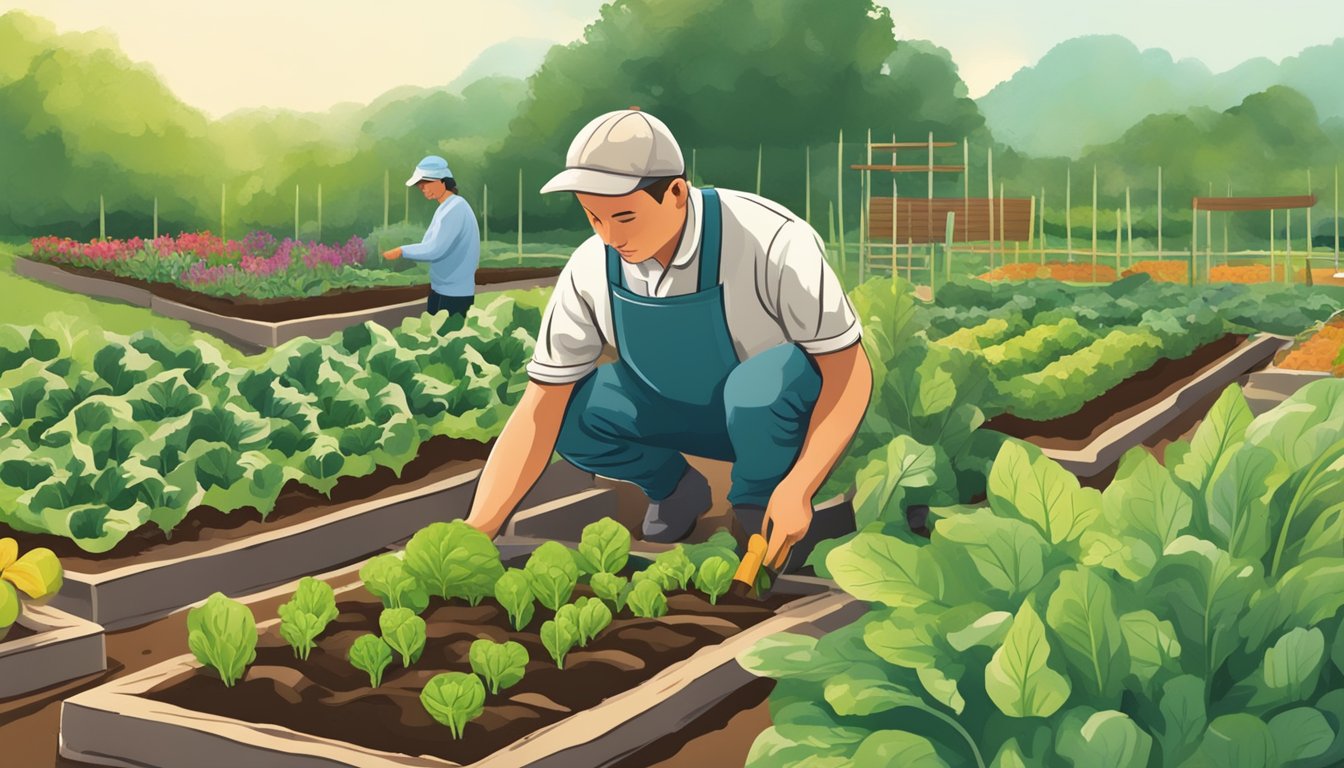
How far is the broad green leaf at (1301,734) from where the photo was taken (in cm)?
147

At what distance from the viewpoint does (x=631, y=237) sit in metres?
3.10

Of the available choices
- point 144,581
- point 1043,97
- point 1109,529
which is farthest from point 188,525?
point 1043,97

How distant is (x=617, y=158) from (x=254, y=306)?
8495 mm

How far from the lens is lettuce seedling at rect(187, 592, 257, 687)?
2.67 meters

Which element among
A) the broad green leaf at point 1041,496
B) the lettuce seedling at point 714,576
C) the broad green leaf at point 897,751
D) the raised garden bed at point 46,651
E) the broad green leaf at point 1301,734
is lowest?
the raised garden bed at point 46,651

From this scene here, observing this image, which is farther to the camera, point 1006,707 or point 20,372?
point 20,372

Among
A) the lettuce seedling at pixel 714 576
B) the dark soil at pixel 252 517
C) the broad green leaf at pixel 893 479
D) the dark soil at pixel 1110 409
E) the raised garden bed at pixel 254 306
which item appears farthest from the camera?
the raised garden bed at pixel 254 306

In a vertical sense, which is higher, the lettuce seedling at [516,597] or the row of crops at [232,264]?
the row of crops at [232,264]

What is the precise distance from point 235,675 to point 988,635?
1.73 m

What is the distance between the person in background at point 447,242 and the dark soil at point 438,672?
14.8 feet

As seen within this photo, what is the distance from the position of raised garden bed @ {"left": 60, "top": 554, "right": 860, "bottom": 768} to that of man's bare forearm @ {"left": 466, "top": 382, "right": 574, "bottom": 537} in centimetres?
33

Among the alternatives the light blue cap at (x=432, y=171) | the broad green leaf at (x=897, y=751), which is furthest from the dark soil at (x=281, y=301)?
the broad green leaf at (x=897, y=751)

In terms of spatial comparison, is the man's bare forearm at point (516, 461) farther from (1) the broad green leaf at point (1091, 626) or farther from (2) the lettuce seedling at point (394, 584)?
(1) the broad green leaf at point (1091, 626)

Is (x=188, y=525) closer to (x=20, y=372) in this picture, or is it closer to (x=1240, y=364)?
(x=20, y=372)
